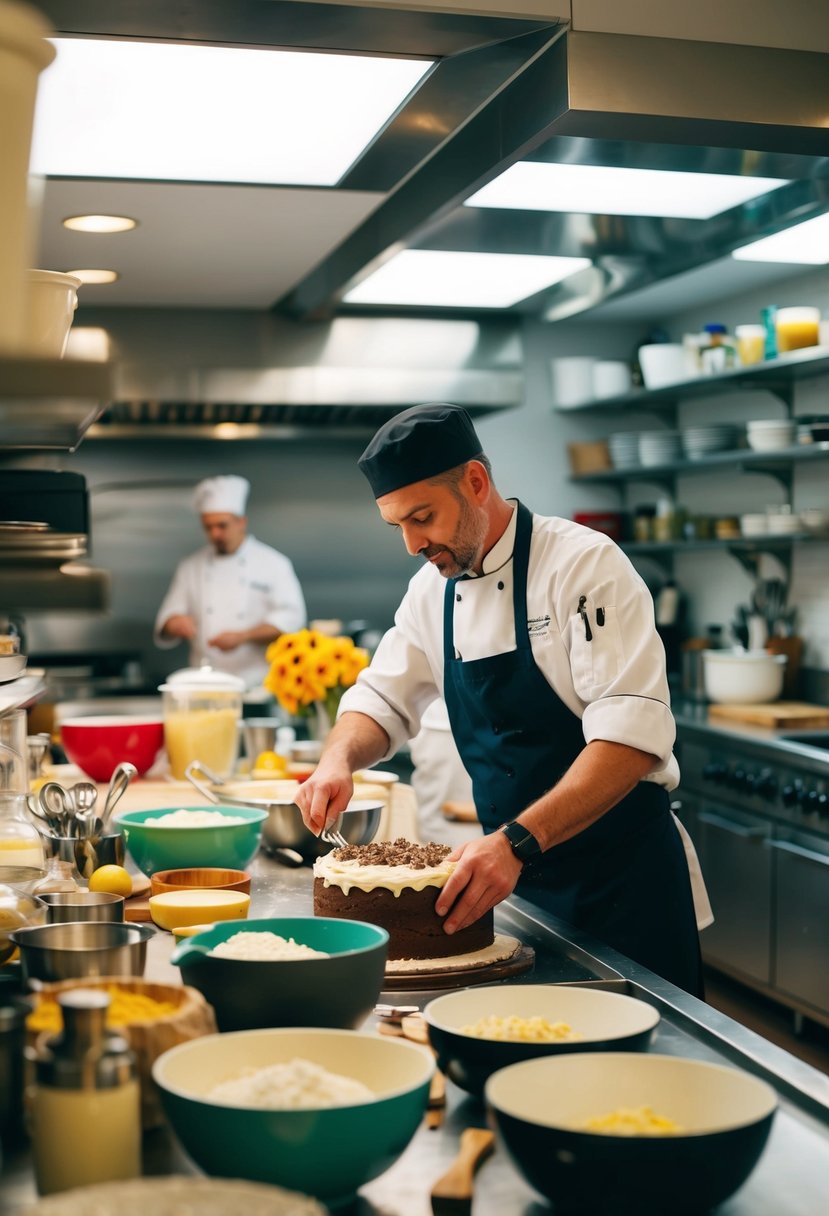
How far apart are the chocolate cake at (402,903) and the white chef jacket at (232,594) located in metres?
4.52

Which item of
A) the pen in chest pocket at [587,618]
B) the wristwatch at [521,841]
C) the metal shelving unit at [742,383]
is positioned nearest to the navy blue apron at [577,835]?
the pen in chest pocket at [587,618]

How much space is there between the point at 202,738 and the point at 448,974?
1710mm

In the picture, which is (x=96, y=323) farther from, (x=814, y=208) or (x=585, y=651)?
(x=585, y=651)

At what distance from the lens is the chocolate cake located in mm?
1829

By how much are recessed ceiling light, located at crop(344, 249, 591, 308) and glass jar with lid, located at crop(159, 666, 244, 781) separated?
1.31 metres

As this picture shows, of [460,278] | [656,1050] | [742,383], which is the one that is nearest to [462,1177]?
[656,1050]

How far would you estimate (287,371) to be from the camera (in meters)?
5.86

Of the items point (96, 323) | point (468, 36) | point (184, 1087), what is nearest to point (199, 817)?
point (184, 1087)

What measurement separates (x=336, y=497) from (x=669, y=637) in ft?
6.32

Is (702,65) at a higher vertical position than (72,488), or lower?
higher

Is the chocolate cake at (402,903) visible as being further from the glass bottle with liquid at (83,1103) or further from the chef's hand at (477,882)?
the glass bottle with liquid at (83,1103)

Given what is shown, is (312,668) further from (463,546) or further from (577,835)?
(577,835)

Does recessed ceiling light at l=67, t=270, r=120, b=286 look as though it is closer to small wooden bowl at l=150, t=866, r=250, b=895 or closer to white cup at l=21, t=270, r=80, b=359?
small wooden bowl at l=150, t=866, r=250, b=895

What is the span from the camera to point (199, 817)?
7.82ft
